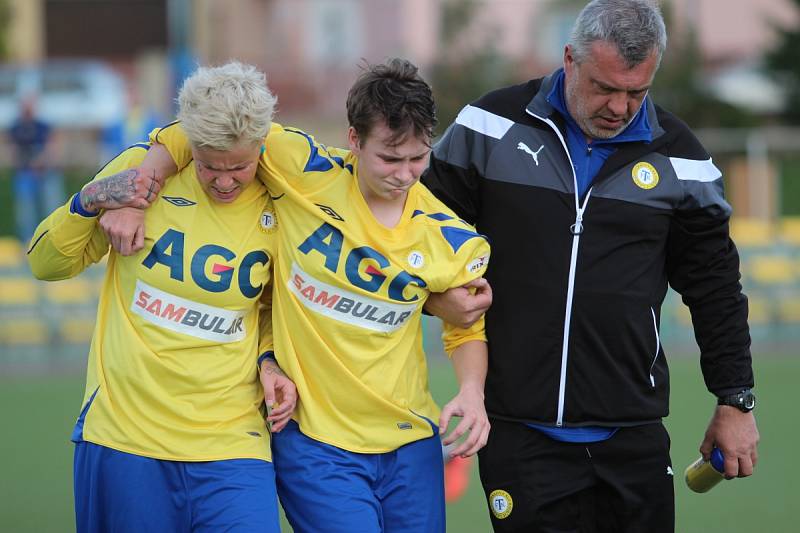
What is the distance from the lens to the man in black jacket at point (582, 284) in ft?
13.0

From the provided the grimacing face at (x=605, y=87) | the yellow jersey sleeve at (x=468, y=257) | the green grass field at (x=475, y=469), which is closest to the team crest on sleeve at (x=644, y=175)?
the grimacing face at (x=605, y=87)

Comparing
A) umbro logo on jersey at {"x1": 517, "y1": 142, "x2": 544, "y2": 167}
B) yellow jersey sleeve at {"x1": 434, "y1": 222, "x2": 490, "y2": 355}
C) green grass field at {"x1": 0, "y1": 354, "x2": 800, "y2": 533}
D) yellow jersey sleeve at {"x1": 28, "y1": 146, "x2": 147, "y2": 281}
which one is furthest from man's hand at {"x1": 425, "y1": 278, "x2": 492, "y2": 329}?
green grass field at {"x1": 0, "y1": 354, "x2": 800, "y2": 533}

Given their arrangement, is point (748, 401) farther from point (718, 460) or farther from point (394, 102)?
point (394, 102)

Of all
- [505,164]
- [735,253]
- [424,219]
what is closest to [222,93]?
[424,219]

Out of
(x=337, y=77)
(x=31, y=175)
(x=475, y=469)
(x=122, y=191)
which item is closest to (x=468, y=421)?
(x=122, y=191)

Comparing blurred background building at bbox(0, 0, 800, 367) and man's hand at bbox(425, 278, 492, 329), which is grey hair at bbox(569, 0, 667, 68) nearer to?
man's hand at bbox(425, 278, 492, 329)

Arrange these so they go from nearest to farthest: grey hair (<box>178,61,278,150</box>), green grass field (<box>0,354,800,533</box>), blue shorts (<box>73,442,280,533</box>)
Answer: grey hair (<box>178,61,278,150</box>)
blue shorts (<box>73,442,280,533</box>)
green grass field (<box>0,354,800,533</box>)

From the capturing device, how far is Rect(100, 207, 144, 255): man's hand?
3.64 metres

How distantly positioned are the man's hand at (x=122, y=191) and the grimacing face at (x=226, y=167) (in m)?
0.16

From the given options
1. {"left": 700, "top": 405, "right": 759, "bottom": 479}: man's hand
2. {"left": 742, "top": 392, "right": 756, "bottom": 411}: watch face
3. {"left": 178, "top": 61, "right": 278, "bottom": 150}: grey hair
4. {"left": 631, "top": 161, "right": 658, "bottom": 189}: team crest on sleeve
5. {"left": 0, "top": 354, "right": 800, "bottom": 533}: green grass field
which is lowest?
{"left": 0, "top": 354, "right": 800, "bottom": 533}: green grass field

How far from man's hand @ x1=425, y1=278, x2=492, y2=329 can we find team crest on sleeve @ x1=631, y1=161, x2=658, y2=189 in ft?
2.01

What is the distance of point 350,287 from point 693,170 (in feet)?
4.08

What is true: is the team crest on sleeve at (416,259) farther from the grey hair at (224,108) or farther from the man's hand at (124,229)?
the man's hand at (124,229)

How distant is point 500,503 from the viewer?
13.4 ft
